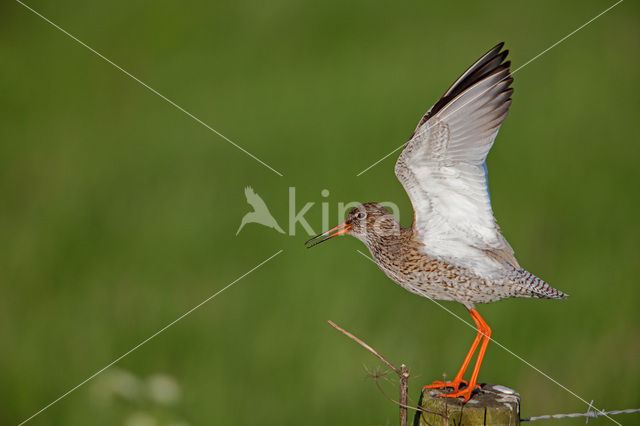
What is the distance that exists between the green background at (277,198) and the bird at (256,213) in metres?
0.11

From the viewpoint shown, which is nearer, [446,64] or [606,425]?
[606,425]

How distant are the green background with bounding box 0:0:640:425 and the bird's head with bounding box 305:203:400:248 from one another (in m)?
1.85

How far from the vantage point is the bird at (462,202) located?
3.62m

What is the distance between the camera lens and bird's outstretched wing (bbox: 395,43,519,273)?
3621 mm

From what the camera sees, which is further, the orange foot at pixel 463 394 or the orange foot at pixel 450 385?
the orange foot at pixel 450 385

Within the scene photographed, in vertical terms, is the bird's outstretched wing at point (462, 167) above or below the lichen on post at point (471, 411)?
above

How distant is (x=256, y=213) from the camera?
9.12m

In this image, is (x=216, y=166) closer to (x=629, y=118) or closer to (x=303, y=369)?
(x=303, y=369)

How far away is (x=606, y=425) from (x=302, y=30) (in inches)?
389

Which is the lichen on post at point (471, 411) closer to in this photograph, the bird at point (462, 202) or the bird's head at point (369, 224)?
the bird at point (462, 202)

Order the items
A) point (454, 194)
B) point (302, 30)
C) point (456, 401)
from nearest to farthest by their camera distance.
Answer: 1. point (456, 401)
2. point (454, 194)
3. point (302, 30)

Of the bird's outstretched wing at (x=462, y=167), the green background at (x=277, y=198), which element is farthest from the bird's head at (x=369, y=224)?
the green background at (x=277, y=198)

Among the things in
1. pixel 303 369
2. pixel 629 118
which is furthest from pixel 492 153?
pixel 303 369

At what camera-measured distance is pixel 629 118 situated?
11.9 m
